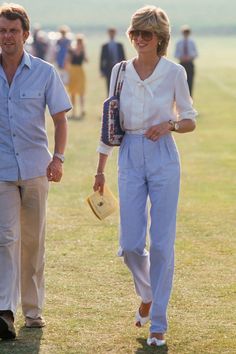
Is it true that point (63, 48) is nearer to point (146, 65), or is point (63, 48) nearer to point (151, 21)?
point (146, 65)

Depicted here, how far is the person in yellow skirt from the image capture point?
32.2 m

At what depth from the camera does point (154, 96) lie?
28.1 feet

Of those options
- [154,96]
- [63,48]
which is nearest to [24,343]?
[154,96]

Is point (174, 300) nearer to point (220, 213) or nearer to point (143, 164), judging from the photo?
point (143, 164)

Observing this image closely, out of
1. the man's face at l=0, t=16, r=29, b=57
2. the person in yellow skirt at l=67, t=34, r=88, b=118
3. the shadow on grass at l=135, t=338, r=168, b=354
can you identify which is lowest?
the person in yellow skirt at l=67, t=34, r=88, b=118

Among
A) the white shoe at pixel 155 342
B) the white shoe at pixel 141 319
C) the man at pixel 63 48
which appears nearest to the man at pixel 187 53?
the man at pixel 63 48

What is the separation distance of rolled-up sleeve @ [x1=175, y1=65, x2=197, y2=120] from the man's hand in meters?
0.82

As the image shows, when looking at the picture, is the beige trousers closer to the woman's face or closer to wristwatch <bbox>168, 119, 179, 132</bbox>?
wristwatch <bbox>168, 119, 179, 132</bbox>

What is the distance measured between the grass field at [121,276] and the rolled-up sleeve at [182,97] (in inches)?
55.3

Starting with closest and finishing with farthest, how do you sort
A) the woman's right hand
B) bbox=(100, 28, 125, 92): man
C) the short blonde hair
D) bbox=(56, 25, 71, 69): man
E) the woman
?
the short blonde hair → the woman → the woman's right hand → bbox=(100, 28, 125, 92): man → bbox=(56, 25, 71, 69): man

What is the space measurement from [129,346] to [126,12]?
155 metres

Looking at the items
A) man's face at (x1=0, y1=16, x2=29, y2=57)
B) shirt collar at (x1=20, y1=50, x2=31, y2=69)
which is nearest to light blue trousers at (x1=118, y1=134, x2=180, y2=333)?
shirt collar at (x1=20, y1=50, x2=31, y2=69)

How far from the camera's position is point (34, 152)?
8.87 meters

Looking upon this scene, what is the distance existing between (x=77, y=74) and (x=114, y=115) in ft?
78.3
